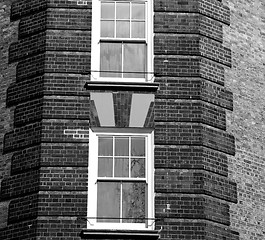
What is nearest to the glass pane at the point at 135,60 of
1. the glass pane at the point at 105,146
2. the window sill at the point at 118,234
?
the glass pane at the point at 105,146

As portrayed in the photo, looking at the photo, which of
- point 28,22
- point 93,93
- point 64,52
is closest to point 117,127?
point 93,93

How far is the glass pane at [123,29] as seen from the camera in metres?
17.7

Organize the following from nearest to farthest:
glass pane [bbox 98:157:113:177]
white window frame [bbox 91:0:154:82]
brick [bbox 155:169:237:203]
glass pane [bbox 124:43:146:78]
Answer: brick [bbox 155:169:237:203]
glass pane [bbox 98:157:113:177]
white window frame [bbox 91:0:154:82]
glass pane [bbox 124:43:146:78]

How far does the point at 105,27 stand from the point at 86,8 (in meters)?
0.60

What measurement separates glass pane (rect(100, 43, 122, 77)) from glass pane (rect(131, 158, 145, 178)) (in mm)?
1978

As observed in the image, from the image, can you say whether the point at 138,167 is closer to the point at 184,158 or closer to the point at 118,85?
the point at 184,158

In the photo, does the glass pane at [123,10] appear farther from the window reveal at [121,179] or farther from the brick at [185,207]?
the brick at [185,207]

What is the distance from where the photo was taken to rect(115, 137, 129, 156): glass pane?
659 inches

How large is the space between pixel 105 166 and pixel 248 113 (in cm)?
366

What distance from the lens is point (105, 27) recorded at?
1775 cm

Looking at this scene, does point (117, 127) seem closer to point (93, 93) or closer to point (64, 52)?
point (93, 93)

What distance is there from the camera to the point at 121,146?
55.1 ft

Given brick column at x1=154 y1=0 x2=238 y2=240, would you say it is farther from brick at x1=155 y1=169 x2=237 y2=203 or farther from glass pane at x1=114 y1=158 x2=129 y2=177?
glass pane at x1=114 y1=158 x2=129 y2=177

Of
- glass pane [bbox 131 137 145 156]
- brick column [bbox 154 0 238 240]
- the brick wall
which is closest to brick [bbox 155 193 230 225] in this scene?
brick column [bbox 154 0 238 240]
